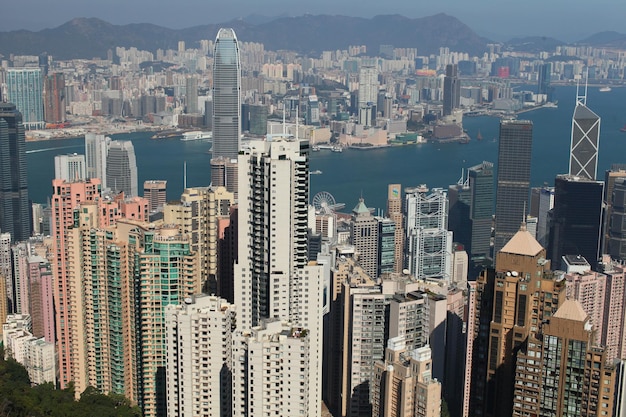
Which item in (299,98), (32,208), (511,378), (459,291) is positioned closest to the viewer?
(511,378)

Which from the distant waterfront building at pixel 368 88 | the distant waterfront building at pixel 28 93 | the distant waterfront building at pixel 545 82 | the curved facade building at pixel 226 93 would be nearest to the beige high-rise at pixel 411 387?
the curved facade building at pixel 226 93

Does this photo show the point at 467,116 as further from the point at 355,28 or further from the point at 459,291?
the point at 459,291

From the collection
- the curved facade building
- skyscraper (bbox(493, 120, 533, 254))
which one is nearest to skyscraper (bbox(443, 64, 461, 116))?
the curved facade building

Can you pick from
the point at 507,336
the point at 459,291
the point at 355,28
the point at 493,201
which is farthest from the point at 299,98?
the point at 507,336

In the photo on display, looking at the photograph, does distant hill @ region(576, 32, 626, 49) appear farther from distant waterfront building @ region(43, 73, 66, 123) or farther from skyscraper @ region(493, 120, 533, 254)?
distant waterfront building @ region(43, 73, 66, 123)

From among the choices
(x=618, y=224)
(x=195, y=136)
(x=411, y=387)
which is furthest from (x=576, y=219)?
(x=195, y=136)

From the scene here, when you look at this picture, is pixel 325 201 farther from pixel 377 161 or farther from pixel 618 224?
pixel 377 161
